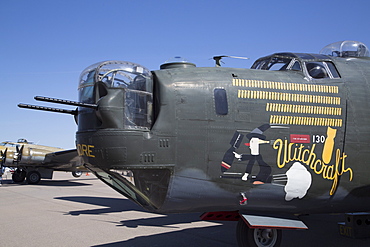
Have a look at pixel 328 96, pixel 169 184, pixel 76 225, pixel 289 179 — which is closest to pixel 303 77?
pixel 328 96

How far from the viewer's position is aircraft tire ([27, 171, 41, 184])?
27047 millimetres

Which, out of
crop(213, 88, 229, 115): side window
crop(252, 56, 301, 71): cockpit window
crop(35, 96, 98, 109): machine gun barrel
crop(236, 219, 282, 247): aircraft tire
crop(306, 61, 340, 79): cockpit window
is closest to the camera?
crop(35, 96, 98, 109): machine gun barrel

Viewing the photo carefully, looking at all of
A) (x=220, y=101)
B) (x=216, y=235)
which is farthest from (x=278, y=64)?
(x=216, y=235)

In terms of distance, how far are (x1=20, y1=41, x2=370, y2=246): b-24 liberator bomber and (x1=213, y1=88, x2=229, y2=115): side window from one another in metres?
0.02

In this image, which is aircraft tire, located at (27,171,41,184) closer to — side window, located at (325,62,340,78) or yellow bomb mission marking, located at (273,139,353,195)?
yellow bomb mission marking, located at (273,139,353,195)

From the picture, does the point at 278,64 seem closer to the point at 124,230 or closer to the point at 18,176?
the point at 124,230

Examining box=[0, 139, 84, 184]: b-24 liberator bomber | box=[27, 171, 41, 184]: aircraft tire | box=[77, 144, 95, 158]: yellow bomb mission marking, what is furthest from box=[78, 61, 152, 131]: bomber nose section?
box=[27, 171, 41, 184]: aircraft tire

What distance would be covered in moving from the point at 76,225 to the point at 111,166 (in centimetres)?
592

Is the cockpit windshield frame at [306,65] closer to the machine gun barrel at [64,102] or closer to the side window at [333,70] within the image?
the side window at [333,70]

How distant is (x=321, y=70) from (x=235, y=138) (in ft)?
7.38

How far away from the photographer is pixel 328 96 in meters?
6.30

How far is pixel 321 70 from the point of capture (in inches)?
260

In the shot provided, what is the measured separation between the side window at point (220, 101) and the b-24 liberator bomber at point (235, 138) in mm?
17

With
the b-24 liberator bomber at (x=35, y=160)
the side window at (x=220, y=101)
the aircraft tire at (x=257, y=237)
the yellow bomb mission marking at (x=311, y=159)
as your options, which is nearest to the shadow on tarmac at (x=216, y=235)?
the aircraft tire at (x=257, y=237)
